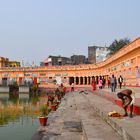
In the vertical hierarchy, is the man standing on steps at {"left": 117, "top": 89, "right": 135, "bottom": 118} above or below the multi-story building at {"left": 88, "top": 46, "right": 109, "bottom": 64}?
below

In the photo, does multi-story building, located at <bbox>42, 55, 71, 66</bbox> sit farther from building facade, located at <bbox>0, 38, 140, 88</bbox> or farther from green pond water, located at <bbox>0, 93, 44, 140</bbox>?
green pond water, located at <bbox>0, 93, 44, 140</bbox>

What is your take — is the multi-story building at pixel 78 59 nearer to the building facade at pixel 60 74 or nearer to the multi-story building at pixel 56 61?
the multi-story building at pixel 56 61

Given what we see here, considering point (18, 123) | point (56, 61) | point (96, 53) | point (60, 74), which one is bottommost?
point (18, 123)

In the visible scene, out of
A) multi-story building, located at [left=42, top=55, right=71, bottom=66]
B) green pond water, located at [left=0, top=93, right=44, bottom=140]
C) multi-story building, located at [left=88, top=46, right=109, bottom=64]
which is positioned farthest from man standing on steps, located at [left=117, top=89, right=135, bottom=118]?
multi-story building, located at [left=88, top=46, right=109, bottom=64]

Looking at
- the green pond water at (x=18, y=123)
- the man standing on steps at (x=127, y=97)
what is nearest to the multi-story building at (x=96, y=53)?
the green pond water at (x=18, y=123)

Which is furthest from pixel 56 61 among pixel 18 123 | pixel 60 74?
pixel 18 123

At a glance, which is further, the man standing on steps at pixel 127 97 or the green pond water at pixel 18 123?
the green pond water at pixel 18 123

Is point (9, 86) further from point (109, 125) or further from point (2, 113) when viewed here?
point (109, 125)

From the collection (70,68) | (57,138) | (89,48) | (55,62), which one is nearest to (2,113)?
(57,138)

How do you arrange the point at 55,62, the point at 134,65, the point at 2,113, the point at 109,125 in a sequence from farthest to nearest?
1. the point at 55,62
2. the point at 134,65
3. the point at 2,113
4. the point at 109,125

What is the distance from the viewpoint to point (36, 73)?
89188mm

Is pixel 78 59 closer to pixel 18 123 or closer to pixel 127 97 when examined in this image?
pixel 18 123

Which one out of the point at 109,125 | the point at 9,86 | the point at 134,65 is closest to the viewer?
the point at 109,125

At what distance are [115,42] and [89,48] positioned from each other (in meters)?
25.1
